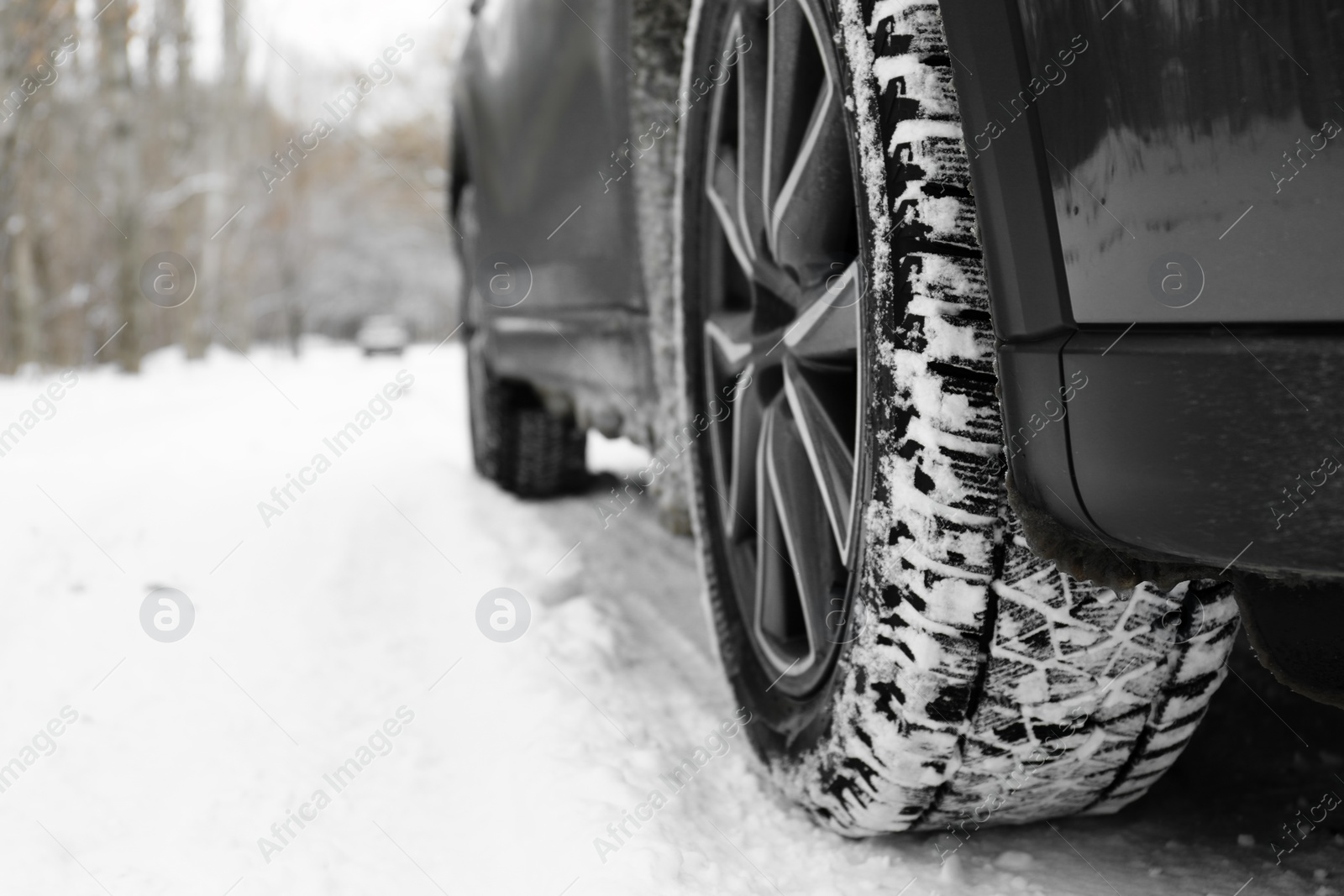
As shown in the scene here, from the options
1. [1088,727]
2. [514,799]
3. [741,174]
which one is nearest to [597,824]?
[514,799]

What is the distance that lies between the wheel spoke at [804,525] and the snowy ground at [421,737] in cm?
35

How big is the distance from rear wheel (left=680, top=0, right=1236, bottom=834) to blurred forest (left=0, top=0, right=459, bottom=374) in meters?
4.73

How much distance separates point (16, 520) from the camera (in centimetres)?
260

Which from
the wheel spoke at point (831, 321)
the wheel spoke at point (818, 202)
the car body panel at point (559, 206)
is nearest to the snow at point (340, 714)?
the car body panel at point (559, 206)

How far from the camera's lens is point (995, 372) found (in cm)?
96

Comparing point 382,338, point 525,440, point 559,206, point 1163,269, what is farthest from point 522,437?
point 382,338

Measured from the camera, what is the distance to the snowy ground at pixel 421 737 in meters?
1.34

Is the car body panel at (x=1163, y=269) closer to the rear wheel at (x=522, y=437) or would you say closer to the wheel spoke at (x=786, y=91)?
the wheel spoke at (x=786, y=91)

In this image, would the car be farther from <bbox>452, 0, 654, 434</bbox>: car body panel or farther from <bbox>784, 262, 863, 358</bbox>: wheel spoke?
<bbox>452, 0, 654, 434</bbox>: car body panel

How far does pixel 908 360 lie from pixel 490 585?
174 centimetres

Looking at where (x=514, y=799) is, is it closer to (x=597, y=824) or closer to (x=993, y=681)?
(x=597, y=824)

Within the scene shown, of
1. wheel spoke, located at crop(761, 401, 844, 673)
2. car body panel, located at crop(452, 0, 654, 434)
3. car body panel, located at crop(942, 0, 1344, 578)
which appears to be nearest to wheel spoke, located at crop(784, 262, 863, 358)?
wheel spoke, located at crop(761, 401, 844, 673)

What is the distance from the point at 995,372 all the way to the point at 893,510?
172 millimetres

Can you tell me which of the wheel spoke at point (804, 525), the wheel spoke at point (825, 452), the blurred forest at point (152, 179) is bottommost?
the blurred forest at point (152, 179)
